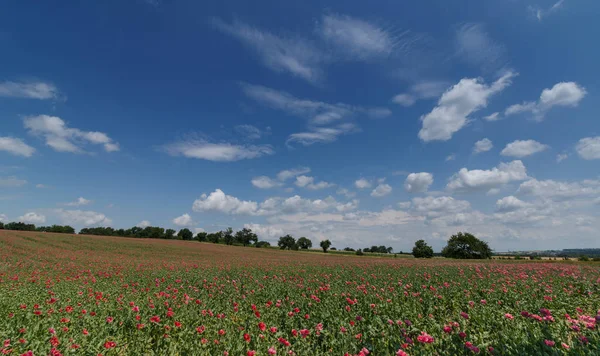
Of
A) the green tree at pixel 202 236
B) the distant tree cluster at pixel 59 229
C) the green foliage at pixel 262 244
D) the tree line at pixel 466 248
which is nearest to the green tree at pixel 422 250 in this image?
the tree line at pixel 466 248

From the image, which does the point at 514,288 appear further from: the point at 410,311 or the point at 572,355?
the point at 572,355

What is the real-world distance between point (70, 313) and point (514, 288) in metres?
17.8

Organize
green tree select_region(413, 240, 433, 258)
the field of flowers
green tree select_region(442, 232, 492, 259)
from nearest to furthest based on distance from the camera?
the field of flowers, green tree select_region(442, 232, 492, 259), green tree select_region(413, 240, 433, 258)

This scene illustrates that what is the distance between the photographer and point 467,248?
9394cm

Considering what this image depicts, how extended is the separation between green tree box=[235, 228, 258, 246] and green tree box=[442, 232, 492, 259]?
9064 centimetres

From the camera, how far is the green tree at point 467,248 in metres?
91.9

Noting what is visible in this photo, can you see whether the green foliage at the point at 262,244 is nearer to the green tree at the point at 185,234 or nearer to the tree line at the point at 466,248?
the green tree at the point at 185,234

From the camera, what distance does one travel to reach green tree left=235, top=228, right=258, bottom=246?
463ft

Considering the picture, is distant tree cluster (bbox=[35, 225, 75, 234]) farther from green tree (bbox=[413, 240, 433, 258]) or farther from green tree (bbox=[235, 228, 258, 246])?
green tree (bbox=[413, 240, 433, 258])

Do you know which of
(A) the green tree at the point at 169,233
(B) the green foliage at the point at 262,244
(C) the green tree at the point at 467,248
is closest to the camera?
(C) the green tree at the point at 467,248

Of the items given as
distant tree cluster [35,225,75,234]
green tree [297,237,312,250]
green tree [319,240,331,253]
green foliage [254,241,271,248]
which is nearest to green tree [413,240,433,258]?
green tree [319,240,331,253]

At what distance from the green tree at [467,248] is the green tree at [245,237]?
9064 centimetres

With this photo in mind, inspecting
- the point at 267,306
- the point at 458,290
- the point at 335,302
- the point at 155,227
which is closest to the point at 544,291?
the point at 458,290

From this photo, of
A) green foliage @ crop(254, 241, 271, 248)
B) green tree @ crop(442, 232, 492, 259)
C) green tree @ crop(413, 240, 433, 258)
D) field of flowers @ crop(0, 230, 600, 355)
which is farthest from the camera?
green foliage @ crop(254, 241, 271, 248)
